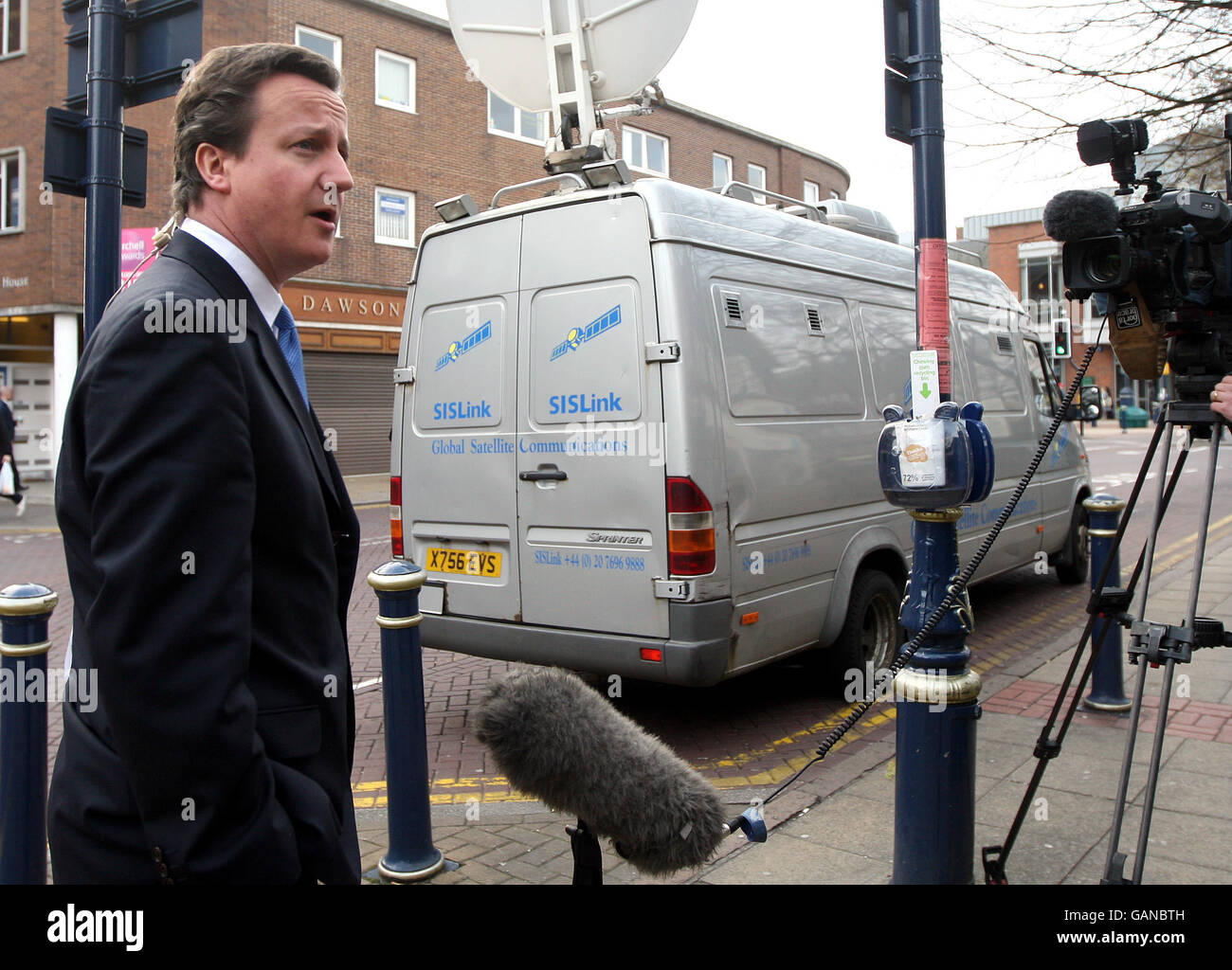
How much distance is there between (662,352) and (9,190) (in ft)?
68.2

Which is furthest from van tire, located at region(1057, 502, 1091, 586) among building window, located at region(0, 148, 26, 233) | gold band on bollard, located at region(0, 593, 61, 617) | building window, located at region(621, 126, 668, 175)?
building window, located at region(0, 148, 26, 233)

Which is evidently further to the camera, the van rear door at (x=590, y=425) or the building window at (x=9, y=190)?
the building window at (x=9, y=190)

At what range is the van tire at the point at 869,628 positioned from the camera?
5.75m

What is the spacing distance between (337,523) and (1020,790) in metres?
3.70

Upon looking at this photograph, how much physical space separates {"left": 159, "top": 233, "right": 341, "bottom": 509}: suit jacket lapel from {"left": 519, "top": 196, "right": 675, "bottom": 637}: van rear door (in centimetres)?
325

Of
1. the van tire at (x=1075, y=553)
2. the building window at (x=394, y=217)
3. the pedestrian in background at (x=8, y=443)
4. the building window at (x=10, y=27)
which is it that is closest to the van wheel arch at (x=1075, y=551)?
the van tire at (x=1075, y=553)

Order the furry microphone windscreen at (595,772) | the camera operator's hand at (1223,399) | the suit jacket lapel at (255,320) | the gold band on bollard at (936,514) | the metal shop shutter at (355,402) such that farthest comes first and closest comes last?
the metal shop shutter at (355,402) < the gold band on bollard at (936,514) < the camera operator's hand at (1223,399) < the furry microphone windscreen at (595,772) < the suit jacket lapel at (255,320)

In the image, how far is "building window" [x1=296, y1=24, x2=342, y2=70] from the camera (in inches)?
790

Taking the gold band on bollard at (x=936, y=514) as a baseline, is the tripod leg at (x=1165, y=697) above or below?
below

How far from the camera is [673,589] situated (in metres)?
4.70

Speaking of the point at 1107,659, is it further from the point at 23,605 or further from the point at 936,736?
the point at 23,605

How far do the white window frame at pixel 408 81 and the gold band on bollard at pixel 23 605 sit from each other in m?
20.6

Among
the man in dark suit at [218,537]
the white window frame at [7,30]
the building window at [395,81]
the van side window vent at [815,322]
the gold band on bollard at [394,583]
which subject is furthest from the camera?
the building window at [395,81]

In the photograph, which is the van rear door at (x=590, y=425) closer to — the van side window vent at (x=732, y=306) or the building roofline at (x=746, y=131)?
the van side window vent at (x=732, y=306)
